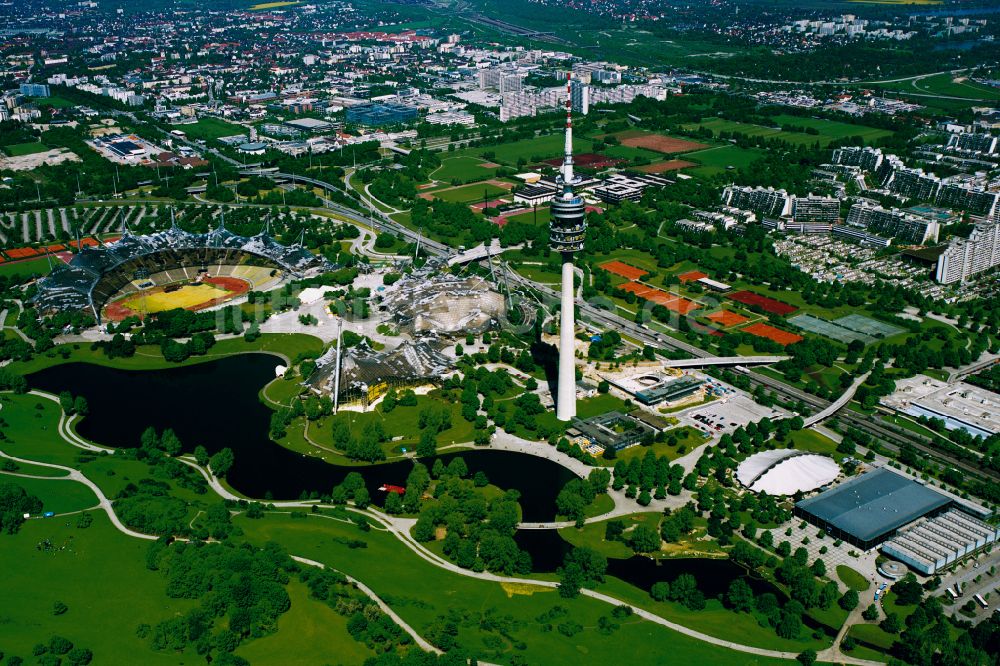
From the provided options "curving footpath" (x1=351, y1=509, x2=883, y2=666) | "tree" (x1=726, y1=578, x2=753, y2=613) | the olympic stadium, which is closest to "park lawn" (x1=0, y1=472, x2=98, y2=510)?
"curving footpath" (x1=351, y1=509, x2=883, y2=666)

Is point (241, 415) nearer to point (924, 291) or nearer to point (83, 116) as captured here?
point (924, 291)

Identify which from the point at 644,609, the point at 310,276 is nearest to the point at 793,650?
the point at 644,609

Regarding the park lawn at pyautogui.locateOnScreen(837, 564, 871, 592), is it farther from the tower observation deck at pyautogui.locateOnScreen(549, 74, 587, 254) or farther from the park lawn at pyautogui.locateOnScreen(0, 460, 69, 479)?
the park lawn at pyautogui.locateOnScreen(0, 460, 69, 479)

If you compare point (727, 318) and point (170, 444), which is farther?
point (727, 318)

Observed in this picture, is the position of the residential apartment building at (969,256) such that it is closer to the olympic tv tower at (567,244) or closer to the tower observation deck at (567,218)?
the olympic tv tower at (567,244)

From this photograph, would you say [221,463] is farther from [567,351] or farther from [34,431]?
[567,351]

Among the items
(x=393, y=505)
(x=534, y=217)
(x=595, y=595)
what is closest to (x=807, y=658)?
(x=595, y=595)
